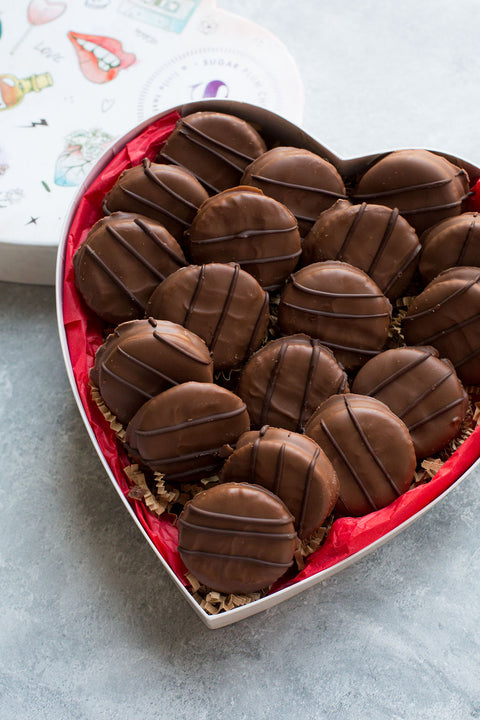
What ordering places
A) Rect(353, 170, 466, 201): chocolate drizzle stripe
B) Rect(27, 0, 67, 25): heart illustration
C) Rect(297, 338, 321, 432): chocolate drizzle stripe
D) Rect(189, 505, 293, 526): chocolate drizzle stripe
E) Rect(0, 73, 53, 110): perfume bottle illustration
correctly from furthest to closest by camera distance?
Rect(27, 0, 67, 25): heart illustration, Rect(0, 73, 53, 110): perfume bottle illustration, Rect(353, 170, 466, 201): chocolate drizzle stripe, Rect(297, 338, 321, 432): chocolate drizzle stripe, Rect(189, 505, 293, 526): chocolate drizzle stripe

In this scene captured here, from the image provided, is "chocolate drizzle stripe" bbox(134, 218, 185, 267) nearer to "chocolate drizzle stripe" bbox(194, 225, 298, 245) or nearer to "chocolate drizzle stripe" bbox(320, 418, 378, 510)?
"chocolate drizzle stripe" bbox(194, 225, 298, 245)

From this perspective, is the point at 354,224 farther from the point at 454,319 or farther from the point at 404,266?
the point at 454,319

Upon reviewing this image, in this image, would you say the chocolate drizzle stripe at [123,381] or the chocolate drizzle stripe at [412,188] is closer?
the chocolate drizzle stripe at [123,381]

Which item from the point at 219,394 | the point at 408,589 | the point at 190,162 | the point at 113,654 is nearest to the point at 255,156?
the point at 190,162

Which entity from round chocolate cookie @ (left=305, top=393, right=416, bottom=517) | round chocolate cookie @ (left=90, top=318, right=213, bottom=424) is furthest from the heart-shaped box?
round chocolate cookie @ (left=90, top=318, right=213, bottom=424)

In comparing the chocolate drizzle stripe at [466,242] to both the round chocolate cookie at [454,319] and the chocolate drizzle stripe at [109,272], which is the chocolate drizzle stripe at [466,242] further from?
the chocolate drizzle stripe at [109,272]

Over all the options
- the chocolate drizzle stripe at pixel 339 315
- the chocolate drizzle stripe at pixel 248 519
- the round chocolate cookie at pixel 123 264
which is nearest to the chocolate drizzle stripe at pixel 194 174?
the round chocolate cookie at pixel 123 264

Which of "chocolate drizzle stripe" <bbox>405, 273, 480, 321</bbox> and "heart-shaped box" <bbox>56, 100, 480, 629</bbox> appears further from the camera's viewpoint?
"chocolate drizzle stripe" <bbox>405, 273, 480, 321</bbox>

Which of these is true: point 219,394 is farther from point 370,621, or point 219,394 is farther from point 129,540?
point 370,621
